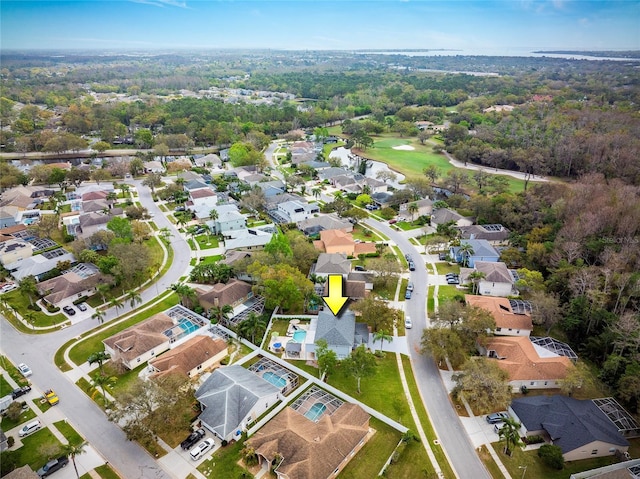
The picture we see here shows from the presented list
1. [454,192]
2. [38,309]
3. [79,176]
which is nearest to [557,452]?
[38,309]

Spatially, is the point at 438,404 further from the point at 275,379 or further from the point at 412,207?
the point at 412,207

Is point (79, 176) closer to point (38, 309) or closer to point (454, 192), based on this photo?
point (38, 309)

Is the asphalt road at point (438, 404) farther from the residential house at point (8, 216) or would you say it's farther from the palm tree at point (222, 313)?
the residential house at point (8, 216)

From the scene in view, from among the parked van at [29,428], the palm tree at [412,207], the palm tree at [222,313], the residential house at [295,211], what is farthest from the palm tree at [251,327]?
the palm tree at [412,207]

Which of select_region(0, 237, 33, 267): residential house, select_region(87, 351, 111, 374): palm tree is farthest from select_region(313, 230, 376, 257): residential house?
select_region(0, 237, 33, 267): residential house

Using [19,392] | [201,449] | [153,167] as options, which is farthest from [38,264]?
[153,167]

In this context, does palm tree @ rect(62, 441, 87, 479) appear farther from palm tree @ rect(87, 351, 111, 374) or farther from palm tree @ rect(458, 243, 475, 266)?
palm tree @ rect(458, 243, 475, 266)
